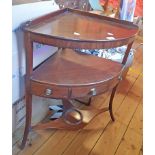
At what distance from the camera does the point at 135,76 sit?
7.55 ft

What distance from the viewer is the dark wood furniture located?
971 millimetres

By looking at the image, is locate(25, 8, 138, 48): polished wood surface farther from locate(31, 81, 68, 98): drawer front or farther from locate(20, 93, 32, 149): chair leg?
locate(20, 93, 32, 149): chair leg

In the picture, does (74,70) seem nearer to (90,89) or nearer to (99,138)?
(90,89)

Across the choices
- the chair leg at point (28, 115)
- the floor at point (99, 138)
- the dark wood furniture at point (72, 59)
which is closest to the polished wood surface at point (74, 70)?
the dark wood furniture at point (72, 59)

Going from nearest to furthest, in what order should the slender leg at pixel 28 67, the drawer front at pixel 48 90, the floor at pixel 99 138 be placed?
the slender leg at pixel 28 67 < the drawer front at pixel 48 90 < the floor at pixel 99 138

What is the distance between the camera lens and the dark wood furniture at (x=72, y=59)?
0.97 metres

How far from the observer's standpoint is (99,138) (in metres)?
1.46

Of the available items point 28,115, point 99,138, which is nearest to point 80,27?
point 28,115

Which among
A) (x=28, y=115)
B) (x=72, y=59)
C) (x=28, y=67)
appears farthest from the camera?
(x=72, y=59)

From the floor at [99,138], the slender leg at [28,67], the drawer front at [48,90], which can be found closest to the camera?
the slender leg at [28,67]

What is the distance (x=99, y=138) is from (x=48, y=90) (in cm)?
58

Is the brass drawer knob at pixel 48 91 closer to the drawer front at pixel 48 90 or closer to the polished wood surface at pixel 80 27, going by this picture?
the drawer front at pixel 48 90

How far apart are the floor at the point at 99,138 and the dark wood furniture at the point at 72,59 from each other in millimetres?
106
